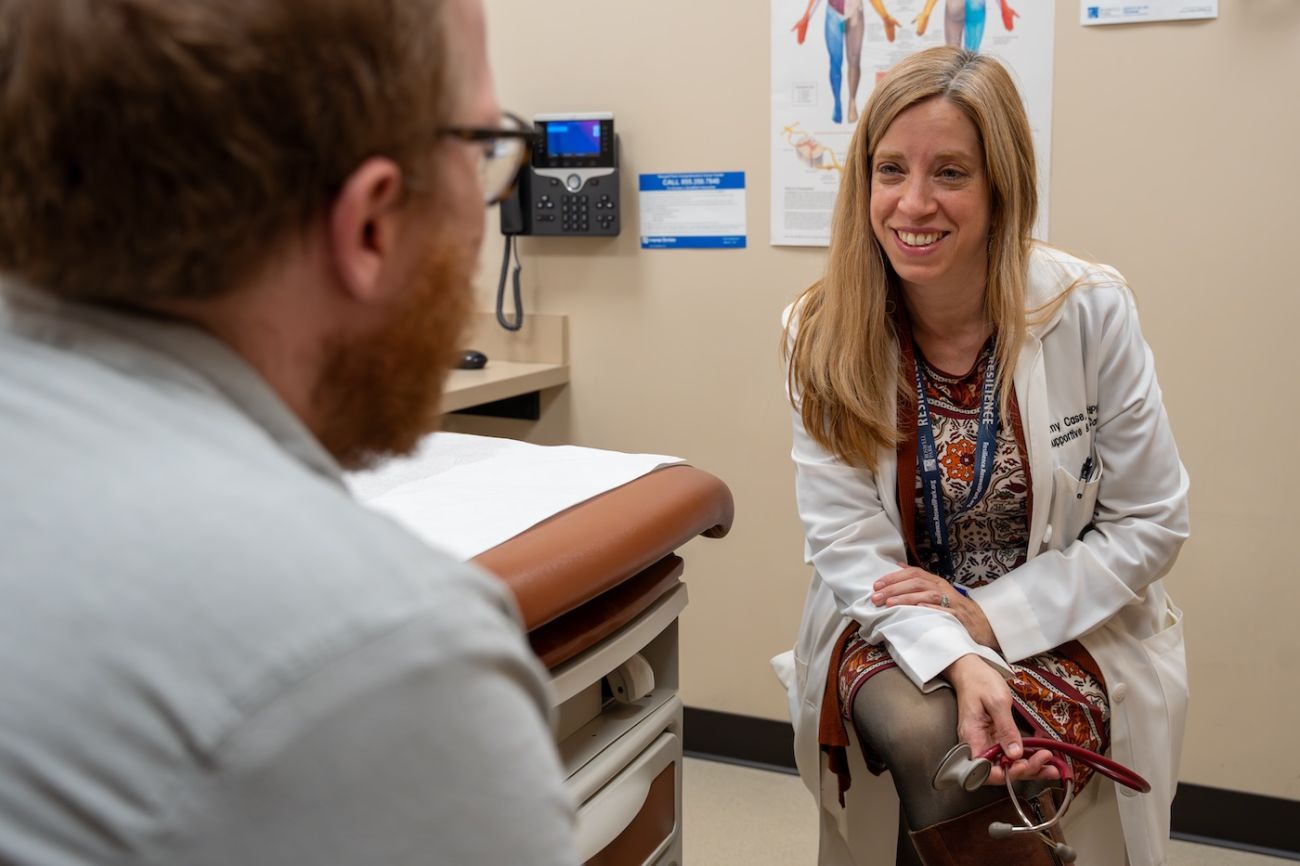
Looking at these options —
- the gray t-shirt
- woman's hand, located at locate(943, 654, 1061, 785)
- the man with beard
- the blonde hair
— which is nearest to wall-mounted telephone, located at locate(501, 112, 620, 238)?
the blonde hair

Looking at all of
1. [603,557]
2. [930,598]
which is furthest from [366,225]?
[930,598]

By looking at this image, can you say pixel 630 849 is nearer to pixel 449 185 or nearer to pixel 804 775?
pixel 804 775

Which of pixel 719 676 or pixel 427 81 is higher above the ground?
pixel 427 81

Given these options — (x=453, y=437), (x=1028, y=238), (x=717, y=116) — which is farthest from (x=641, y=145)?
(x=453, y=437)

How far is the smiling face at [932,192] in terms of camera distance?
1646mm

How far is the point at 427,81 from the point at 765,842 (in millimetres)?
2073

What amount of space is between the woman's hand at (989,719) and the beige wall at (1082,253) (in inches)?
37.2

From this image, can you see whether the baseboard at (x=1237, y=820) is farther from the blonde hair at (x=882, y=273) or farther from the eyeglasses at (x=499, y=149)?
the eyeglasses at (x=499, y=149)

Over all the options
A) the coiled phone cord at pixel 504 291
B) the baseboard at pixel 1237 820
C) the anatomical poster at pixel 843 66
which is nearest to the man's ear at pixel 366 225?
the anatomical poster at pixel 843 66

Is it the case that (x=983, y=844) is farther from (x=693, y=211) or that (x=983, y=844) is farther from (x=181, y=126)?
(x=693, y=211)

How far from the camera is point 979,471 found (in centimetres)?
166

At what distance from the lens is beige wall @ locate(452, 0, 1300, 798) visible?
6.95 feet

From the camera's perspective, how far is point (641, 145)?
2.54 meters

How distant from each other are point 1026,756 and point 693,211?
1418 millimetres
